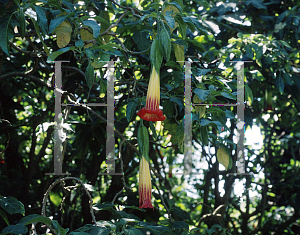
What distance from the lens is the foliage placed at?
1358 millimetres

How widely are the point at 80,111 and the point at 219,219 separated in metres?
1.31

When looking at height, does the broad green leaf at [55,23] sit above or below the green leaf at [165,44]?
above

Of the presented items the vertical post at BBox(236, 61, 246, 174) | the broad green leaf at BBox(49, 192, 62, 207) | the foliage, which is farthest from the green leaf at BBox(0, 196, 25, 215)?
the broad green leaf at BBox(49, 192, 62, 207)

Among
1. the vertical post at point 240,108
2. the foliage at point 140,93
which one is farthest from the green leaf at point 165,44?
the vertical post at point 240,108

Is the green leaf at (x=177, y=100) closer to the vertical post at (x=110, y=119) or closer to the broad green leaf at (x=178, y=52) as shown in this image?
the broad green leaf at (x=178, y=52)

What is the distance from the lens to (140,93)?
6.47 ft

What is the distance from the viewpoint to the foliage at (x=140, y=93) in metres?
1.36

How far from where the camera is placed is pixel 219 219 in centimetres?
252

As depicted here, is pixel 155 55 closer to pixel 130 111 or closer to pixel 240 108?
pixel 130 111

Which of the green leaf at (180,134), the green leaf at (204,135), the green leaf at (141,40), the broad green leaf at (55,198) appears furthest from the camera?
the broad green leaf at (55,198)

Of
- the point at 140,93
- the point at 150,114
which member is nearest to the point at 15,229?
the point at 150,114

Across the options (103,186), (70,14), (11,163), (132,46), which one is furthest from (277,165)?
(70,14)

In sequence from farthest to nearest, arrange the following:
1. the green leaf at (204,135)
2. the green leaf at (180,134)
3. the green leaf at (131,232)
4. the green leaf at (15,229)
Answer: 1. the green leaf at (180,134)
2. the green leaf at (204,135)
3. the green leaf at (131,232)
4. the green leaf at (15,229)

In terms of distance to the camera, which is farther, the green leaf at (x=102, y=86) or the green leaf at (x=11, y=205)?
the green leaf at (x=102, y=86)
